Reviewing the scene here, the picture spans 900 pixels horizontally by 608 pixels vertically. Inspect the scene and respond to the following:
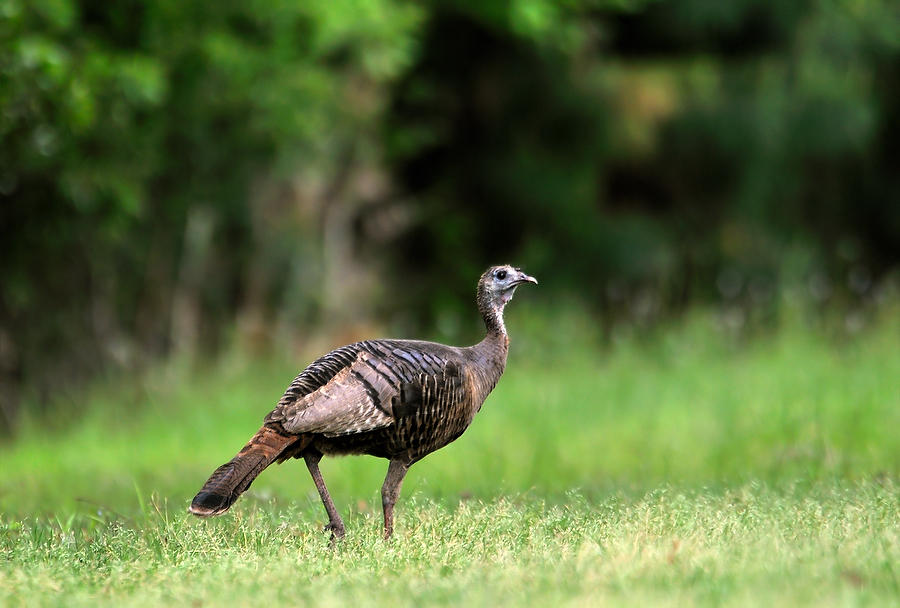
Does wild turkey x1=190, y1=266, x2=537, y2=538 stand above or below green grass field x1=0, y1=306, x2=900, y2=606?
above

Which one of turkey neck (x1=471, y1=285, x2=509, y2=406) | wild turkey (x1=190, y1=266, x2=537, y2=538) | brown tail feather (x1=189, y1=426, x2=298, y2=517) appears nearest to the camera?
brown tail feather (x1=189, y1=426, x2=298, y2=517)

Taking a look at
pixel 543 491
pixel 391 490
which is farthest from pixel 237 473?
pixel 543 491

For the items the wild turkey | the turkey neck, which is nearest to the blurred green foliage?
the turkey neck

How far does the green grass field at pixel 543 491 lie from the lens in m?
5.01

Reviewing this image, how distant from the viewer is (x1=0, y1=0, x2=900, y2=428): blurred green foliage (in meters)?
14.5

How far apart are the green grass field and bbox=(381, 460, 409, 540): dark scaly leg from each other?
0.16 meters

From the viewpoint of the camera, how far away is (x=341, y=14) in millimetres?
12516

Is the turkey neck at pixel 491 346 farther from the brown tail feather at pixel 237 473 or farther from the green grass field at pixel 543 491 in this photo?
the brown tail feather at pixel 237 473

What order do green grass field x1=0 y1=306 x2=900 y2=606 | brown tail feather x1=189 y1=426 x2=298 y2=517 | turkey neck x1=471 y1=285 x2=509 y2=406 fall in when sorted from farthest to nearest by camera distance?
turkey neck x1=471 y1=285 x2=509 y2=406
brown tail feather x1=189 y1=426 x2=298 y2=517
green grass field x1=0 y1=306 x2=900 y2=606

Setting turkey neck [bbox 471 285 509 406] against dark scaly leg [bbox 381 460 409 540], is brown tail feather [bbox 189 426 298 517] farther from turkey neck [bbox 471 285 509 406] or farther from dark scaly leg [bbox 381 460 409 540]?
turkey neck [bbox 471 285 509 406]

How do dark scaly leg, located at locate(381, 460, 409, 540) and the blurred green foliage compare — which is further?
the blurred green foliage

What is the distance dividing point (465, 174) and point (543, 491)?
34.5ft

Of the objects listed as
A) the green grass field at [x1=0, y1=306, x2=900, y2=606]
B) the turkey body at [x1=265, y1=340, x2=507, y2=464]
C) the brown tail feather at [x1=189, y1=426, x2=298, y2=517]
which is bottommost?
the green grass field at [x1=0, y1=306, x2=900, y2=606]

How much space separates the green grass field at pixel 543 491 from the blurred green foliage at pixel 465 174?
5.14 feet
